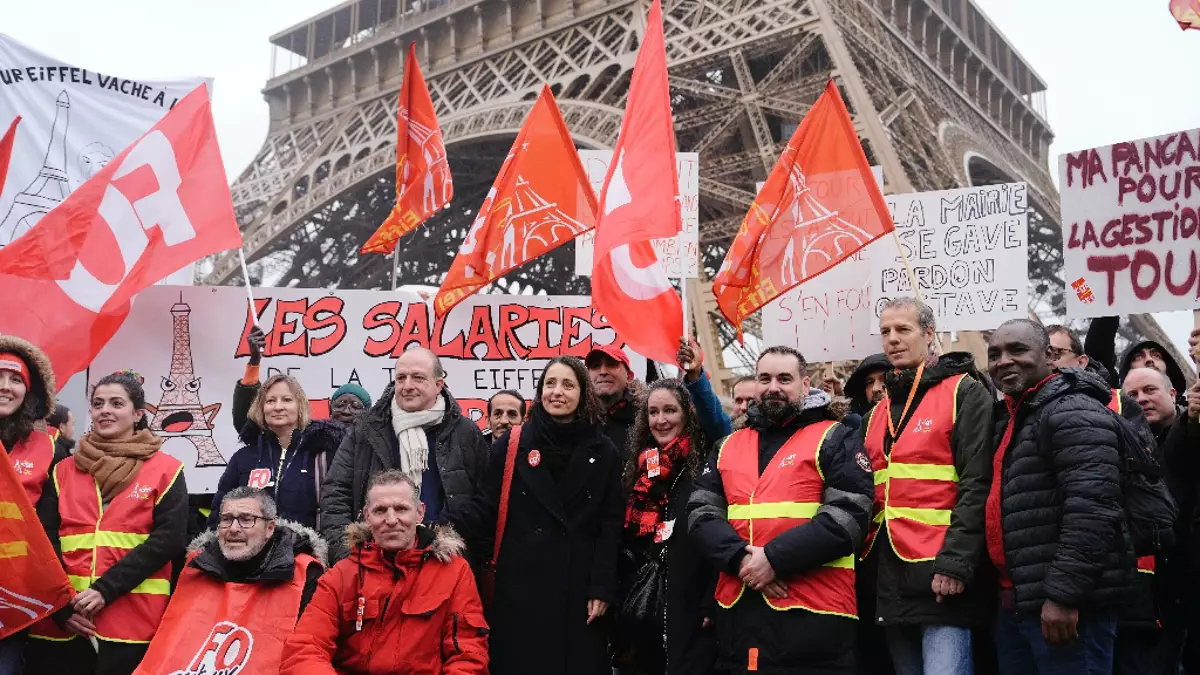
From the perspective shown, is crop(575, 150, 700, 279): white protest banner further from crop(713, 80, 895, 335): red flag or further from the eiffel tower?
the eiffel tower

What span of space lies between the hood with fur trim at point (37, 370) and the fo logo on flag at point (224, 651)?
49.6 inches

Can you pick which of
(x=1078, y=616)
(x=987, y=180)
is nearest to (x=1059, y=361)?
(x=1078, y=616)

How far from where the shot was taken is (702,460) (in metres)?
4.19

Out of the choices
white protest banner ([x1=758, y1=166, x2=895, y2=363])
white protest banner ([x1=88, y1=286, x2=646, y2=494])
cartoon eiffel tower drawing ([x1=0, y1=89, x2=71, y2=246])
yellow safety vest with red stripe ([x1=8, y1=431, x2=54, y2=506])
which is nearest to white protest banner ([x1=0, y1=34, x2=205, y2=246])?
cartoon eiffel tower drawing ([x1=0, y1=89, x2=71, y2=246])

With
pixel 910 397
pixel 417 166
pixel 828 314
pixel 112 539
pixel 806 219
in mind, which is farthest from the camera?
pixel 417 166

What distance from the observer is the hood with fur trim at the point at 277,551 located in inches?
165

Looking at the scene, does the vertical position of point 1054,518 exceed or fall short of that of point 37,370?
it falls short

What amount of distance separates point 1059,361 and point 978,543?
138 cm

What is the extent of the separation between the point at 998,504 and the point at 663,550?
1.30 metres

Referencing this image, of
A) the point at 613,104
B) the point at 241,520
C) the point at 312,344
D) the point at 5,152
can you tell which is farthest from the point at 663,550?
the point at 613,104

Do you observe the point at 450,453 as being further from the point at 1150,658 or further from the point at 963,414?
the point at 1150,658

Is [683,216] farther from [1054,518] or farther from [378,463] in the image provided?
[1054,518]

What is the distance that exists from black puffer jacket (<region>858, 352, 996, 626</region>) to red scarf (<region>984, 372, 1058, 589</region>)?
0.08 feet

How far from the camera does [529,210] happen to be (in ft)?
20.4
